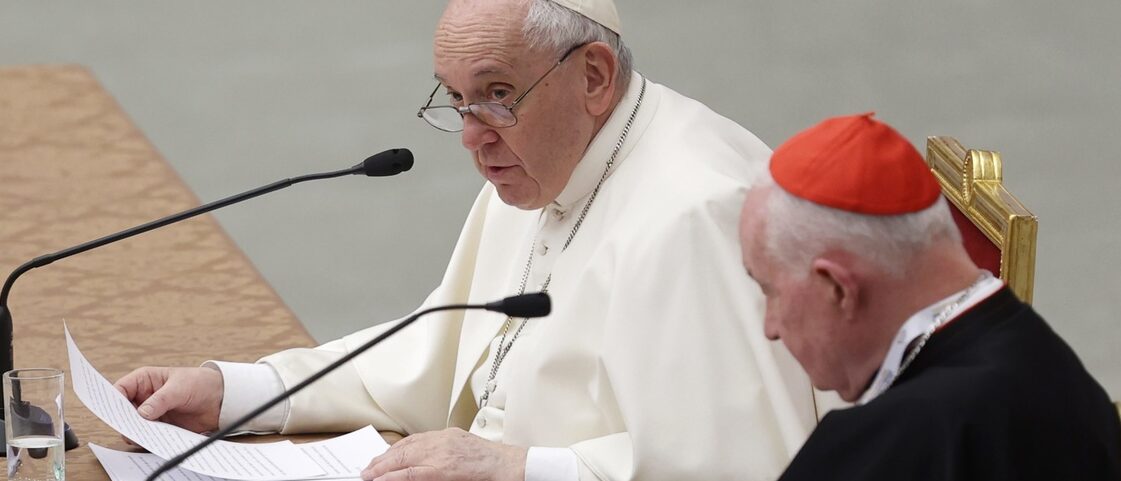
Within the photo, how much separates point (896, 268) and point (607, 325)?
3.07ft

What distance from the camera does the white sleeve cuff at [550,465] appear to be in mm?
2895

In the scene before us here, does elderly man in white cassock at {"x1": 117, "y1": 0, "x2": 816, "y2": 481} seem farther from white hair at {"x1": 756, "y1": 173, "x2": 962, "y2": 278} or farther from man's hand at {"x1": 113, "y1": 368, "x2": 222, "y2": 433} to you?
white hair at {"x1": 756, "y1": 173, "x2": 962, "y2": 278}

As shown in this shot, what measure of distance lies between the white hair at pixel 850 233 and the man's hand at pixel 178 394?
141 centimetres

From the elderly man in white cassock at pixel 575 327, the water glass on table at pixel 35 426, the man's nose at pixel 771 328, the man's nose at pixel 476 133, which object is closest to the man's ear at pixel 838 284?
the man's nose at pixel 771 328

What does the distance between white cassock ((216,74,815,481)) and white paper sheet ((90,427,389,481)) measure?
0.11 m

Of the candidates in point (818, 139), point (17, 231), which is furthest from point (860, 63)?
point (818, 139)

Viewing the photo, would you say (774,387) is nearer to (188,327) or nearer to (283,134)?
(188,327)

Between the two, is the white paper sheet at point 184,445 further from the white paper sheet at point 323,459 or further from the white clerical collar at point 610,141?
the white clerical collar at point 610,141

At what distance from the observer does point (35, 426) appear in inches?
117

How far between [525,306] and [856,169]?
0.51 meters

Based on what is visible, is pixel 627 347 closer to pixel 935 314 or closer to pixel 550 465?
pixel 550 465

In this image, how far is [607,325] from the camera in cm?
305

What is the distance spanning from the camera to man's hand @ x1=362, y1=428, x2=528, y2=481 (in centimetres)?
288

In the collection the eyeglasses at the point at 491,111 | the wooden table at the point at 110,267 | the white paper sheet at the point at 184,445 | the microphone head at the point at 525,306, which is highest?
the eyeglasses at the point at 491,111
